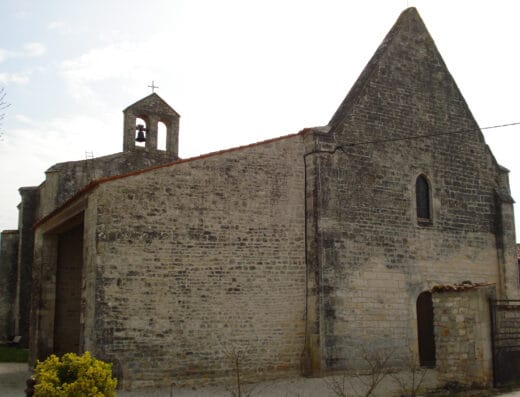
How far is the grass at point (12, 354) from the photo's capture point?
2070 cm

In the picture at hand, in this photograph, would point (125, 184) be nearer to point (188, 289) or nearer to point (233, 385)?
point (188, 289)

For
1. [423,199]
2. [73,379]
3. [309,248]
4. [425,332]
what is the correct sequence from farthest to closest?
[423,199], [425,332], [309,248], [73,379]

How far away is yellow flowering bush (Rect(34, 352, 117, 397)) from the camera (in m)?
8.55

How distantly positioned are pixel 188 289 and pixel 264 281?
1949mm

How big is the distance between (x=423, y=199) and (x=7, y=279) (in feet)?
64.4

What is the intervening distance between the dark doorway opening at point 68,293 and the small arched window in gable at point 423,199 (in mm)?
10079

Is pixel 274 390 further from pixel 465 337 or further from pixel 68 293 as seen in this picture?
pixel 68 293

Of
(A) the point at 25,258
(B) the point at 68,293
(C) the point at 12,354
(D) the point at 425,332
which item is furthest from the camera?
(A) the point at 25,258

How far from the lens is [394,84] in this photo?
16922 millimetres

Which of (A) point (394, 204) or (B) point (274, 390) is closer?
(B) point (274, 390)

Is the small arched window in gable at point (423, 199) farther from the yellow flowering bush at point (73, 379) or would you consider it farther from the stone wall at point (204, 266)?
the yellow flowering bush at point (73, 379)

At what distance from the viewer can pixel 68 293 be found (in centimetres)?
1842

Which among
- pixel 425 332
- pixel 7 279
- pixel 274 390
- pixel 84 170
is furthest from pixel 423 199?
pixel 7 279

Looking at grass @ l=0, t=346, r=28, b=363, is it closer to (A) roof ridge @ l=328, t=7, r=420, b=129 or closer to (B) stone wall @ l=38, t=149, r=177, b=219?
(B) stone wall @ l=38, t=149, r=177, b=219
